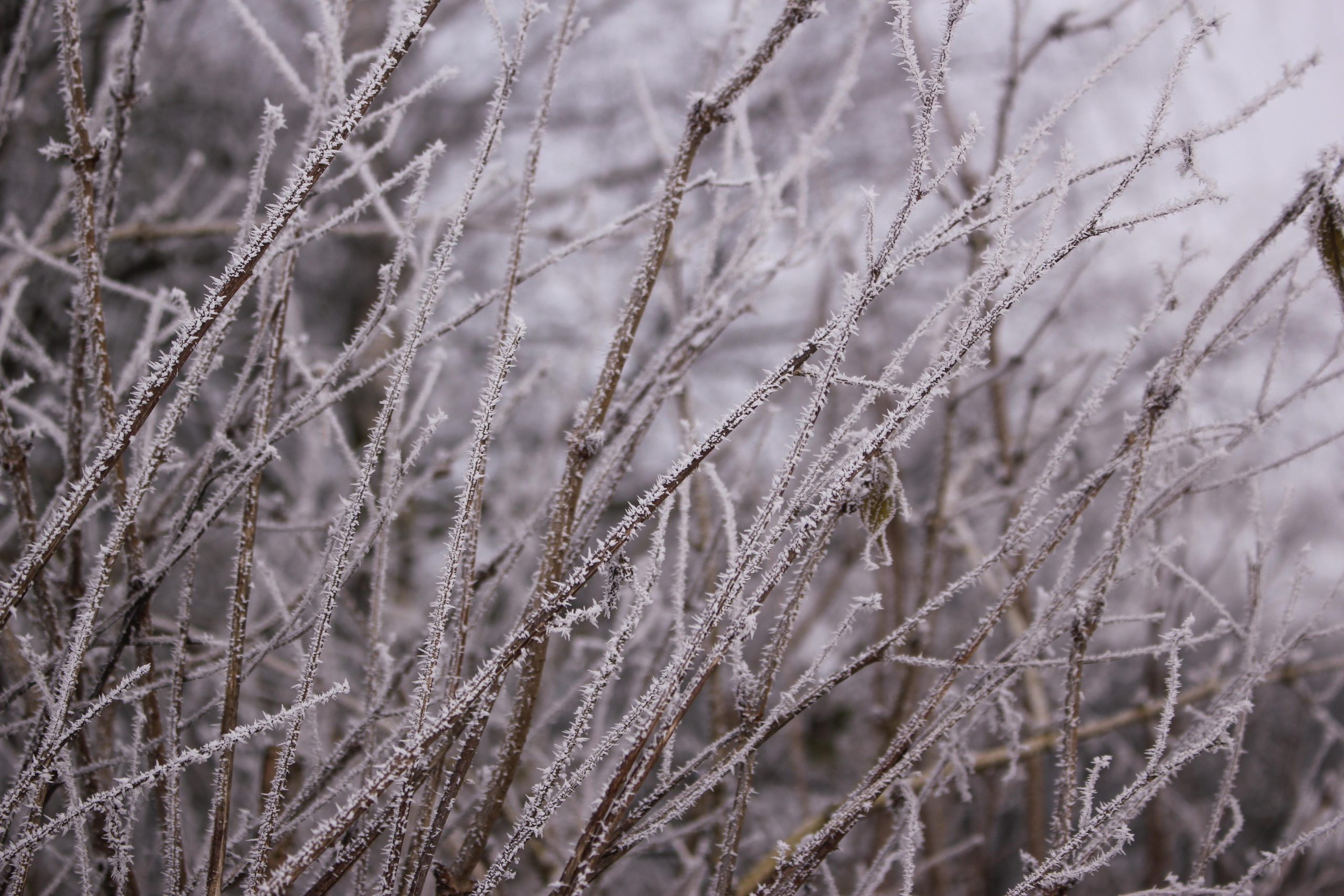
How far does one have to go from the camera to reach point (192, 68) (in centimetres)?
487

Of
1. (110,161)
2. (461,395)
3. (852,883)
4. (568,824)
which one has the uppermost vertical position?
(461,395)

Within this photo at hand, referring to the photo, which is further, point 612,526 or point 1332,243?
point 612,526

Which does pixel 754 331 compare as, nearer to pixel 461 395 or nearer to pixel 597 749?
pixel 461 395

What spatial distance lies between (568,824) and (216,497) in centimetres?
171

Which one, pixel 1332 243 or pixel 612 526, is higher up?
pixel 612 526

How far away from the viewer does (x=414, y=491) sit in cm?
148

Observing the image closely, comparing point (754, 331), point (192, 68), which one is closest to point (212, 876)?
point (192, 68)

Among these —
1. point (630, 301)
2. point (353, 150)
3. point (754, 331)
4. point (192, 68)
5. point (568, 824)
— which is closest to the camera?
point (630, 301)

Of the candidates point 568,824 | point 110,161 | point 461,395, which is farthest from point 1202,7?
point 461,395

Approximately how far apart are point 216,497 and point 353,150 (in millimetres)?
587

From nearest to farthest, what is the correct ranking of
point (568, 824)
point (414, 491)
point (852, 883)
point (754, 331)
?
point (414, 491)
point (568, 824)
point (852, 883)
point (754, 331)

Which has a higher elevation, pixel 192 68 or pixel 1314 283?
pixel 192 68

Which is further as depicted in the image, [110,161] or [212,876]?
[110,161]

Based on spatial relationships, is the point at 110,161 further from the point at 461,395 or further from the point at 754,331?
the point at 754,331
